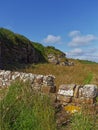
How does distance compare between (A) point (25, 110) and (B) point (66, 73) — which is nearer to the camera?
(A) point (25, 110)

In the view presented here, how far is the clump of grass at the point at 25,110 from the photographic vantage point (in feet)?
30.5

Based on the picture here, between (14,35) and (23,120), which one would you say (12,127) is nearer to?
(23,120)

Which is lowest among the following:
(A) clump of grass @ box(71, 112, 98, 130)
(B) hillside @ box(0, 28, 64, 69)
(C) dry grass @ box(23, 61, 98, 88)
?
(A) clump of grass @ box(71, 112, 98, 130)

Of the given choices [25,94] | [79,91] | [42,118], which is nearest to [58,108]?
[79,91]

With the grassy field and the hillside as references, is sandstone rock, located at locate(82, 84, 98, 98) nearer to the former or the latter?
the grassy field

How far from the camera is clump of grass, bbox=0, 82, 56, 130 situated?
9.30m

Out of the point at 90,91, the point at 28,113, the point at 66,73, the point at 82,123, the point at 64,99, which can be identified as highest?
the point at 66,73

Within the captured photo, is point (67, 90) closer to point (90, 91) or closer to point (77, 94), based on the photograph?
point (77, 94)

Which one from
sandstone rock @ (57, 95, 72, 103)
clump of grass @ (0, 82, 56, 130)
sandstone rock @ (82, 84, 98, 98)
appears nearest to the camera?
clump of grass @ (0, 82, 56, 130)

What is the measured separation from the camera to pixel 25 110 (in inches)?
388

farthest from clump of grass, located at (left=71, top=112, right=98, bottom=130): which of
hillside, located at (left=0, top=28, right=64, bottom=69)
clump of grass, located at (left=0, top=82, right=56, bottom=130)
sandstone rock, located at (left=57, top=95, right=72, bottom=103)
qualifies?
hillside, located at (left=0, top=28, right=64, bottom=69)

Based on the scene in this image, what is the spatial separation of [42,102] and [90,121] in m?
1.30

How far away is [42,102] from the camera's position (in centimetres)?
980

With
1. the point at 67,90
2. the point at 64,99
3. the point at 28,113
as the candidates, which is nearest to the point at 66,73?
the point at 67,90
